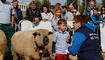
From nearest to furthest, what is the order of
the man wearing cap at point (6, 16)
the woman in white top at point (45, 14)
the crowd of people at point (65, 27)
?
1. the crowd of people at point (65, 27)
2. the man wearing cap at point (6, 16)
3. the woman in white top at point (45, 14)

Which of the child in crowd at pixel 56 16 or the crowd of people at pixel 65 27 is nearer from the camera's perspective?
the crowd of people at pixel 65 27

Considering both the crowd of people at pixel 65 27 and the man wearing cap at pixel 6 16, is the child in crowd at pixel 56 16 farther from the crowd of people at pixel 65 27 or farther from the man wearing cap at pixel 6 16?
the man wearing cap at pixel 6 16

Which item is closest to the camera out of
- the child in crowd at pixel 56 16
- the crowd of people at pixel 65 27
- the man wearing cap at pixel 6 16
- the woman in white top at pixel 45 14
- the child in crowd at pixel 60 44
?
the crowd of people at pixel 65 27

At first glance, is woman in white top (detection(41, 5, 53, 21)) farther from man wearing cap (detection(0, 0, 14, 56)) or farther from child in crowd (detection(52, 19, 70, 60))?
child in crowd (detection(52, 19, 70, 60))

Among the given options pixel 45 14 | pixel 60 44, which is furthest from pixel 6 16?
pixel 60 44

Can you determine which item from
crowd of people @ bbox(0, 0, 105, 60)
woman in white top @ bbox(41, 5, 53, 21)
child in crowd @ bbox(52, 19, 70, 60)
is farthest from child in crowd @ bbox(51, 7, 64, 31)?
child in crowd @ bbox(52, 19, 70, 60)

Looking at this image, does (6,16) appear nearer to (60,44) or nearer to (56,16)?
(56,16)

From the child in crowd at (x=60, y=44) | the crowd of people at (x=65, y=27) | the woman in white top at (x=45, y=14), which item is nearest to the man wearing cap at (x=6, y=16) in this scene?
the crowd of people at (x=65, y=27)

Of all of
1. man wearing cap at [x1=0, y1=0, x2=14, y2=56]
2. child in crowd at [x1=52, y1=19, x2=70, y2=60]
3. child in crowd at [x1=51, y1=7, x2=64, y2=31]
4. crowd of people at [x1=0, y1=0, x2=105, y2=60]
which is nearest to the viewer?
crowd of people at [x1=0, y1=0, x2=105, y2=60]

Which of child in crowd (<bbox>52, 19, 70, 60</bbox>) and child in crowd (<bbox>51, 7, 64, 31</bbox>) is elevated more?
child in crowd (<bbox>51, 7, 64, 31</bbox>)

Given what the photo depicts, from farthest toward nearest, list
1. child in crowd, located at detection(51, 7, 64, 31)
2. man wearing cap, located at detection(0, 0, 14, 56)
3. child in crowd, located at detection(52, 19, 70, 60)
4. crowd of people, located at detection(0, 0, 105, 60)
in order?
man wearing cap, located at detection(0, 0, 14, 56) < child in crowd, located at detection(51, 7, 64, 31) < child in crowd, located at detection(52, 19, 70, 60) < crowd of people, located at detection(0, 0, 105, 60)

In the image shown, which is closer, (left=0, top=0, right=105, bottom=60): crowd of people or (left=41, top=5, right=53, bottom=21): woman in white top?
(left=0, top=0, right=105, bottom=60): crowd of people

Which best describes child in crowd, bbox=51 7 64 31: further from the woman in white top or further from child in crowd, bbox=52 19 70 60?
child in crowd, bbox=52 19 70 60

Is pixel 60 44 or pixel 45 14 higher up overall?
pixel 45 14
